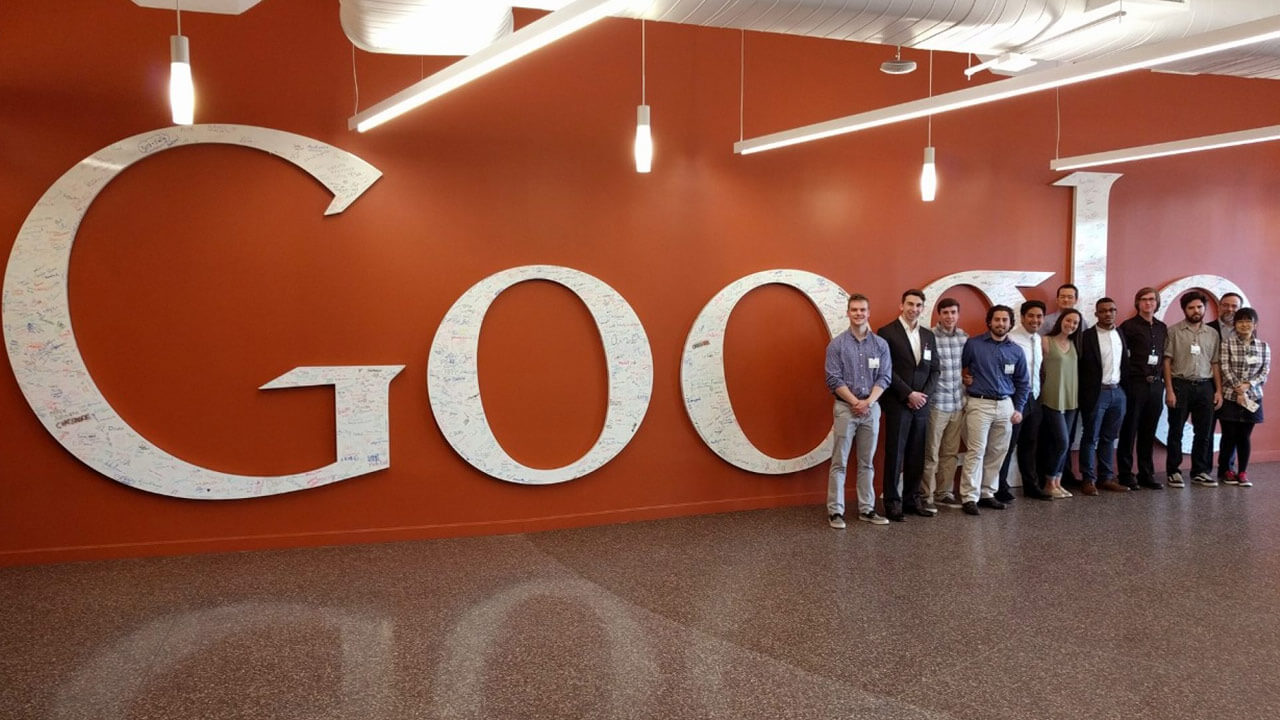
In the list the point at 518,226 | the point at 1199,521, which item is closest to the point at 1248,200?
the point at 1199,521

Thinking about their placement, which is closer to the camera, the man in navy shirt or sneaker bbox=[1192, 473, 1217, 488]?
the man in navy shirt

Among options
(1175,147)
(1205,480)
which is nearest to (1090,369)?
(1205,480)

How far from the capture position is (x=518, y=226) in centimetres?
606

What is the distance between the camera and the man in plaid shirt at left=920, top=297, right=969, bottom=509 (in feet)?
22.4

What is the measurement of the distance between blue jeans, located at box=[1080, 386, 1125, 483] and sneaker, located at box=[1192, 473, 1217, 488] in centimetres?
80

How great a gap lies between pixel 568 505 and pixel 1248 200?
6876mm

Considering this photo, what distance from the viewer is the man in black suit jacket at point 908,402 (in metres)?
6.56

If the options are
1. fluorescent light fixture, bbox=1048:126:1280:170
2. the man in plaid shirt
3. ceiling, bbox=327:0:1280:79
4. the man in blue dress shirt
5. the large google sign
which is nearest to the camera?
ceiling, bbox=327:0:1280:79

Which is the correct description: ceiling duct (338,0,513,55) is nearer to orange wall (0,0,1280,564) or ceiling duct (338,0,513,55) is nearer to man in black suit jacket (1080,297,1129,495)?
orange wall (0,0,1280,564)

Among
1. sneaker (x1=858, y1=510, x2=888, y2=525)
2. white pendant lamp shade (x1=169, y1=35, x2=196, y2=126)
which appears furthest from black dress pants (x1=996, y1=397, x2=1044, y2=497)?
white pendant lamp shade (x1=169, y1=35, x2=196, y2=126)

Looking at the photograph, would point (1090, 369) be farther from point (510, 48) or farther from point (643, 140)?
point (510, 48)

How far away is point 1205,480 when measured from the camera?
773cm

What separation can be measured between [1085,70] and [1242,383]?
4.87 metres

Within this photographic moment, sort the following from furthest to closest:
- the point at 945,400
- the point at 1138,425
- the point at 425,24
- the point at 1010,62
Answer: the point at 1138,425, the point at 945,400, the point at 1010,62, the point at 425,24
